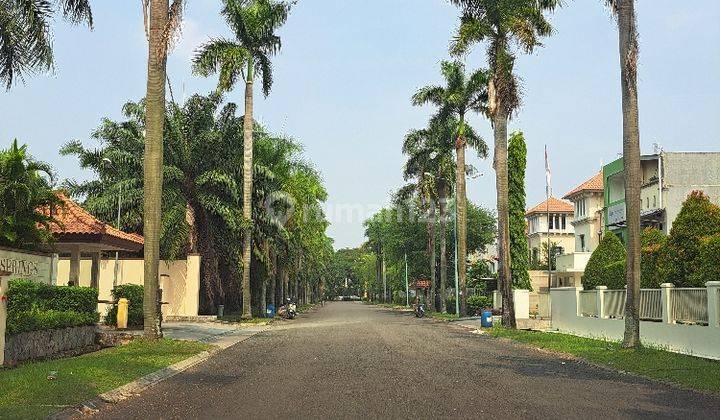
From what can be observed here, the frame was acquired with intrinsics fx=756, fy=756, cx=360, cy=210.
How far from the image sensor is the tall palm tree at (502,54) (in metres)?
32.9

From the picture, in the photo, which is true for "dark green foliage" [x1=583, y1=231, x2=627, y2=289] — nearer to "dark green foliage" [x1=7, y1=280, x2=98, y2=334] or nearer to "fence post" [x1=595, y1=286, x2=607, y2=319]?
"fence post" [x1=595, y1=286, x2=607, y2=319]

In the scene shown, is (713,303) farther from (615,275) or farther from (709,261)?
(615,275)

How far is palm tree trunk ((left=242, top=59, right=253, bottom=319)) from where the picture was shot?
3969 cm

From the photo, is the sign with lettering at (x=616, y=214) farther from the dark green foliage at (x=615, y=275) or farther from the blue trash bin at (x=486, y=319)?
the dark green foliage at (x=615, y=275)

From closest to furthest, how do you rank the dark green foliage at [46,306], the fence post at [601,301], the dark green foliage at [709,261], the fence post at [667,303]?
the dark green foliage at [46,306] → the fence post at [667,303] → the dark green foliage at [709,261] → the fence post at [601,301]

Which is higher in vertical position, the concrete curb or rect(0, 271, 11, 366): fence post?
rect(0, 271, 11, 366): fence post

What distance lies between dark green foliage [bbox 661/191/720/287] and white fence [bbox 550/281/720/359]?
176 cm

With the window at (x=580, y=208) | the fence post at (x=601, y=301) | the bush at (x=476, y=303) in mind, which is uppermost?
the window at (x=580, y=208)

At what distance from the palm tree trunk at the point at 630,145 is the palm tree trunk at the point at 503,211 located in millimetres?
12543

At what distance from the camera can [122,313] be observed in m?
27.9

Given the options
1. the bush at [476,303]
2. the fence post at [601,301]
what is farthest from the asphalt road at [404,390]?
the bush at [476,303]

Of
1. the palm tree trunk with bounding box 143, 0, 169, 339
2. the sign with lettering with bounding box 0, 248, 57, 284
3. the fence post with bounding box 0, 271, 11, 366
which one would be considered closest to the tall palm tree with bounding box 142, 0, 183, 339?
the palm tree trunk with bounding box 143, 0, 169, 339

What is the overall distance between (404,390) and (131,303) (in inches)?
746

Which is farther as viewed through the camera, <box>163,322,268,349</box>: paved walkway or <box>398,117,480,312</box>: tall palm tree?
<box>398,117,480,312</box>: tall palm tree
